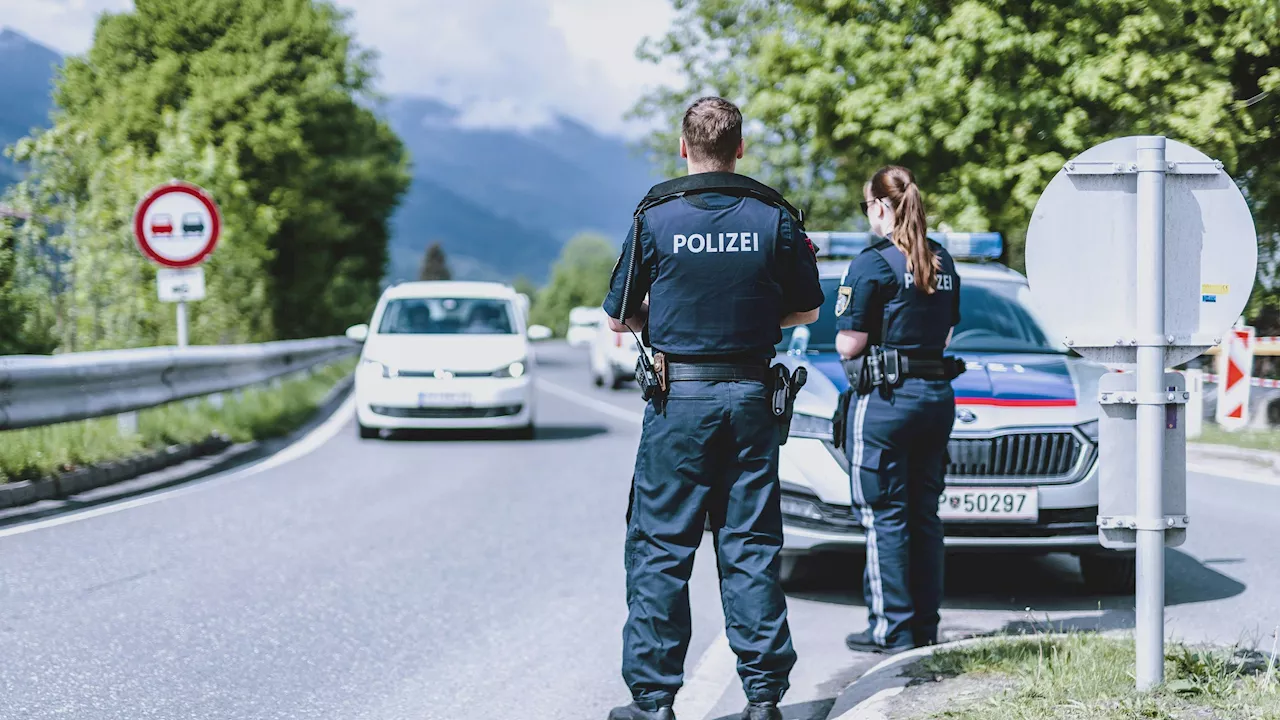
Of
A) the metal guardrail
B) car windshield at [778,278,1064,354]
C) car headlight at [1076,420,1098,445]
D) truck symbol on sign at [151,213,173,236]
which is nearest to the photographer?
car headlight at [1076,420,1098,445]

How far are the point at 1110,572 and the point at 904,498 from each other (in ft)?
5.77

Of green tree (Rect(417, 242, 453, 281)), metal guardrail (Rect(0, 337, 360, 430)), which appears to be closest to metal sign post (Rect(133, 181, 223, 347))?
metal guardrail (Rect(0, 337, 360, 430))

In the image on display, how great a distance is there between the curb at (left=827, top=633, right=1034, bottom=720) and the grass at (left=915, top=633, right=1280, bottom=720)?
85 millimetres

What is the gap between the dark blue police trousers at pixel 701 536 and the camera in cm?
407

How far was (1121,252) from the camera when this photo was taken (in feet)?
13.4

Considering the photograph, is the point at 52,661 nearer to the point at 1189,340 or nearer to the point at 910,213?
the point at 910,213

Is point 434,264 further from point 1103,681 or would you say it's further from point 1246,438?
point 1103,681

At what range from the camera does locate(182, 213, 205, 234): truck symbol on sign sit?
44.3 feet

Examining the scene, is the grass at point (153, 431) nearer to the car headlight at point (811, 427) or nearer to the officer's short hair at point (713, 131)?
the car headlight at point (811, 427)

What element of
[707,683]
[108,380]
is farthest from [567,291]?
Answer: [707,683]

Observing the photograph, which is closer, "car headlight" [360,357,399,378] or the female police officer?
the female police officer

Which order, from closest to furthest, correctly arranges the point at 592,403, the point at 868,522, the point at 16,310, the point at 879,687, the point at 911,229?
the point at 879,687 < the point at 911,229 < the point at 868,522 < the point at 16,310 < the point at 592,403

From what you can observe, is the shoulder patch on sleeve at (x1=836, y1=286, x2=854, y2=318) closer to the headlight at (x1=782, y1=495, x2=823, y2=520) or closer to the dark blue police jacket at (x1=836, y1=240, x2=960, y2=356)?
the dark blue police jacket at (x1=836, y1=240, x2=960, y2=356)

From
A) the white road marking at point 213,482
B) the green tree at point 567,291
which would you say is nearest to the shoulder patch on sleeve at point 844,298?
the white road marking at point 213,482
